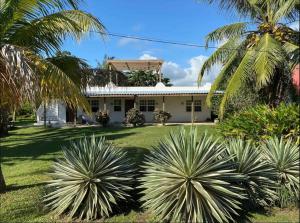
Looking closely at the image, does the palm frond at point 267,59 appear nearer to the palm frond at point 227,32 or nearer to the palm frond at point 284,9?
the palm frond at point 284,9

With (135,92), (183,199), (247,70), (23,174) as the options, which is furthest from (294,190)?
(135,92)

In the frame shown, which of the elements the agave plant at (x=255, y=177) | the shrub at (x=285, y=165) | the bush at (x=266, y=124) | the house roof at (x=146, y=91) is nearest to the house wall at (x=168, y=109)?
the house roof at (x=146, y=91)

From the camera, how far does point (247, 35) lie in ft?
48.5

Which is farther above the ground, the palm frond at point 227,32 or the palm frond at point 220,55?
the palm frond at point 227,32

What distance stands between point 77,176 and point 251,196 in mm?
3248

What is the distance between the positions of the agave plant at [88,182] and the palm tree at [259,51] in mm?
6590

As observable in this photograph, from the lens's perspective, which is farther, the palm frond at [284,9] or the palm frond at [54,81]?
the palm frond at [284,9]

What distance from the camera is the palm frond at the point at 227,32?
14820 mm

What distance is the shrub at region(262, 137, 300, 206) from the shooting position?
24.9ft

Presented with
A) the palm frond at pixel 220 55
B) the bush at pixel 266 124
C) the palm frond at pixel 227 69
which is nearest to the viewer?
the bush at pixel 266 124

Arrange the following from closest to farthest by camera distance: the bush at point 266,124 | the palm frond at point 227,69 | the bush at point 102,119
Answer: the bush at point 266,124, the palm frond at point 227,69, the bush at point 102,119

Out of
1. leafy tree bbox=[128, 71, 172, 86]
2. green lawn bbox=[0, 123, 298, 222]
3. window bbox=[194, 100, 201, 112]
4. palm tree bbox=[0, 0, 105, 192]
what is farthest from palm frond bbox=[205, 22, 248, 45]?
leafy tree bbox=[128, 71, 172, 86]

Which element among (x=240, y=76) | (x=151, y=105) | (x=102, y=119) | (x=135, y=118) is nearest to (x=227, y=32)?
(x=240, y=76)

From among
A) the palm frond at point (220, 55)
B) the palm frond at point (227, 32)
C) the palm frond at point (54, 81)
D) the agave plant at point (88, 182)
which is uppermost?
the palm frond at point (227, 32)
